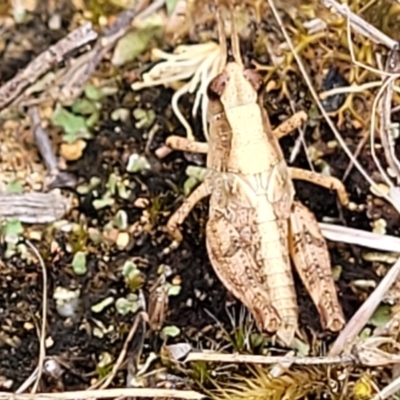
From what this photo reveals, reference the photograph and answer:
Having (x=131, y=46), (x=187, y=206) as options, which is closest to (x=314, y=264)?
(x=187, y=206)

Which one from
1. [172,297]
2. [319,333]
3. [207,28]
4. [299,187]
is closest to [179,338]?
[172,297]

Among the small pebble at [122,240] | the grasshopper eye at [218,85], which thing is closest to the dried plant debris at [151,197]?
the small pebble at [122,240]

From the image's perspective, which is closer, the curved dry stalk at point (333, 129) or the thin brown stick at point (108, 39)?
the curved dry stalk at point (333, 129)

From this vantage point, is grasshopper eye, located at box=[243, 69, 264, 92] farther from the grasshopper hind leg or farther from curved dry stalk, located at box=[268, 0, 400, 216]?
the grasshopper hind leg

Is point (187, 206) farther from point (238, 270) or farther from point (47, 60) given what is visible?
point (47, 60)

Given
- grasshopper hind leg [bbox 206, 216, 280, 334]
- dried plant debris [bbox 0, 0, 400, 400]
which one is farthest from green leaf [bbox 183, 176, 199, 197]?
grasshopper hind leg [bbox 206, 216, 280, 334]

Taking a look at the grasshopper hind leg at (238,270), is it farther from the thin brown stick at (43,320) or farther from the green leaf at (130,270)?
the thin brown stick at (43,320)
